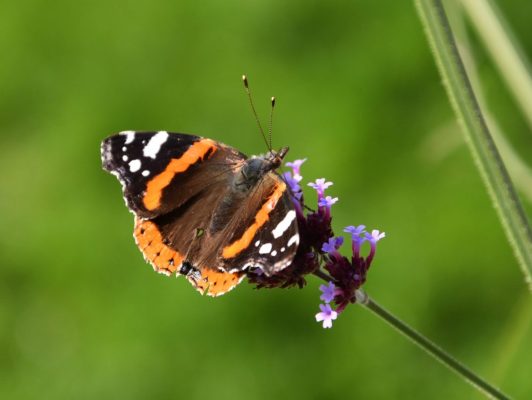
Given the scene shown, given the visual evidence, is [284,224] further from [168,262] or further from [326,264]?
[168,262]

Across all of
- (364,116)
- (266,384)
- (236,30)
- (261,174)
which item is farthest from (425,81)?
(261,174)

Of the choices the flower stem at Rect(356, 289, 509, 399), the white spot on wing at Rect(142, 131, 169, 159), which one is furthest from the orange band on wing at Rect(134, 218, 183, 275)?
the flower stem at Rect(356, 289, 509, 399)

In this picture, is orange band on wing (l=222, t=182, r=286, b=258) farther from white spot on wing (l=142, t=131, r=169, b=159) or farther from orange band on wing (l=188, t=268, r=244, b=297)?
white spot on wing (l=142, t=131, r=169, b=159)

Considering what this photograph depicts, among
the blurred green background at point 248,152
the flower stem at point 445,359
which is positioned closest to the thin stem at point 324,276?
the flower stem at point 445,359

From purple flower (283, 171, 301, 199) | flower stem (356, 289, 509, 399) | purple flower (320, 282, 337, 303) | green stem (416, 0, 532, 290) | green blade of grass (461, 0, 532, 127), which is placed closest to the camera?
green stem (416, 0, 532, 290)

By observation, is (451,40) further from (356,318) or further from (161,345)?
(161,345)

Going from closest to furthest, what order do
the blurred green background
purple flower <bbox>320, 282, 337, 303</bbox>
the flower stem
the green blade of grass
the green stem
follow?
the green stem, the flower stem, purple flower <bbox>320, 282, 337, 303</bbox>, the green blade of grass, the blurred green background
